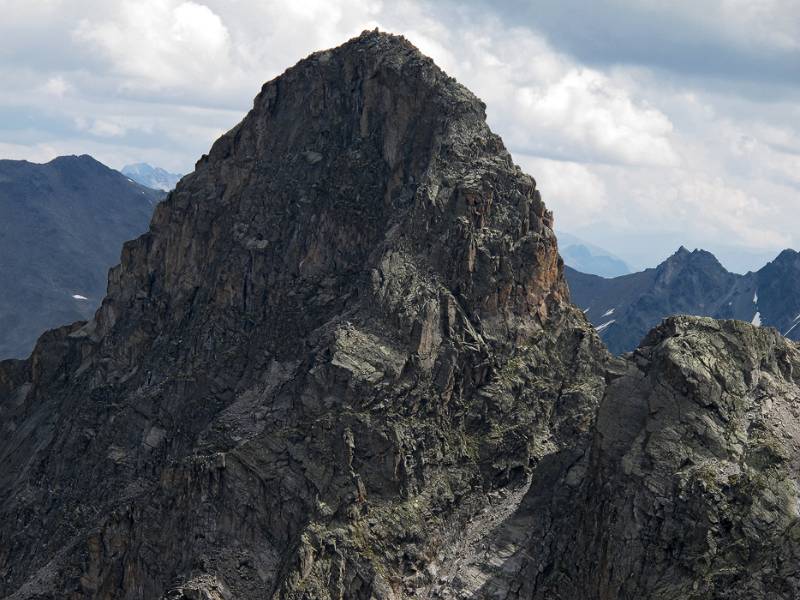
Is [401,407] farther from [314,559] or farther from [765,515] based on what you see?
[765,515]

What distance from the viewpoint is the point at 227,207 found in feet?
588

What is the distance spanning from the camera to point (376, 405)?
13912 centimetres

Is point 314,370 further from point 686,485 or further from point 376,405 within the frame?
point 686,485

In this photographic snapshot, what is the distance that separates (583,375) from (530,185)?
95.1 feet

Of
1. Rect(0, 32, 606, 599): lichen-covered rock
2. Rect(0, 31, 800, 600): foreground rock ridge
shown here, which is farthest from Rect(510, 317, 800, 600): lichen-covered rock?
Rect(0, 32, 606, 599): lichen-covered rock

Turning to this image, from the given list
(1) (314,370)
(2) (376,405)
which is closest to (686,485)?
(2) (376,405)

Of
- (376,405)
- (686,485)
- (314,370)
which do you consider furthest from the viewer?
(314,370)

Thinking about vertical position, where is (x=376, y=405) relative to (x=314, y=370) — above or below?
below

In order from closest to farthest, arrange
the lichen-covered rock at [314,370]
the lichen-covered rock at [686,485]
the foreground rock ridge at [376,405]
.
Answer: the lichen-covered rock at [686,485], the foreground rock ridge at [376,405], the lichen-covered rock at [314,370]

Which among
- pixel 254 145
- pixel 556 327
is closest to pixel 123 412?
pixel 254 145

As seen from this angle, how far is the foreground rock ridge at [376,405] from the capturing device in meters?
116

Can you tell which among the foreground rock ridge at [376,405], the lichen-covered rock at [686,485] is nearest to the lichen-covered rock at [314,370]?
the foreground rock ridge at [376,405]

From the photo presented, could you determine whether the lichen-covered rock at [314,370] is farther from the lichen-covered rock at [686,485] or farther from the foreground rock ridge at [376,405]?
the lichen-covered rock at [686,485]

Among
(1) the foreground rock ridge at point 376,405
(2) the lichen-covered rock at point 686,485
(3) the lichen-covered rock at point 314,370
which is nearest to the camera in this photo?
(2) the lichen-covered rock at point 686,485
